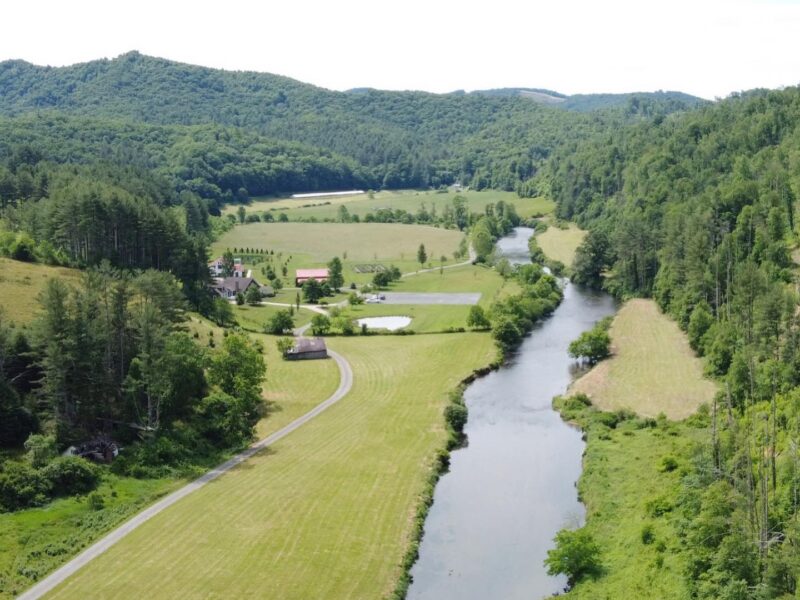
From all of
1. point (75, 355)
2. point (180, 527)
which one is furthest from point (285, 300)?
point (180, 527)

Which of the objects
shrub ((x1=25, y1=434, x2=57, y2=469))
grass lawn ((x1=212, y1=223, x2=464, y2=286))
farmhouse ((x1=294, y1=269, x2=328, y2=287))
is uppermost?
grass lawn ((x1=212, y1=223, x2=464, y2=286))

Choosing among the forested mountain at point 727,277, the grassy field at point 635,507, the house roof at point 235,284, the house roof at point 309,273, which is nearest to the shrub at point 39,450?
the grassy field at point 635,507

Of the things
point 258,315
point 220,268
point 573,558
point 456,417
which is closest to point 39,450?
point 456,417

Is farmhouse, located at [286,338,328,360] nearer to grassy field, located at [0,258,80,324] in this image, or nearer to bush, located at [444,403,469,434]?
bush, located at [444,403,469,434]

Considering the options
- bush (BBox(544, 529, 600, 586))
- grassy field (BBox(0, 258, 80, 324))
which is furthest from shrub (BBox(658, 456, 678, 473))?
grassy field (BBox(0, 258, 80, 324))

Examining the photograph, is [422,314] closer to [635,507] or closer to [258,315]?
[258,315]

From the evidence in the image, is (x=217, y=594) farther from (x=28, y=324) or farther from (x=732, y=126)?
(x=732, y=126)

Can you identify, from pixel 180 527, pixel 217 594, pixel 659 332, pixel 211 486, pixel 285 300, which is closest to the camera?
pixel 217 594
